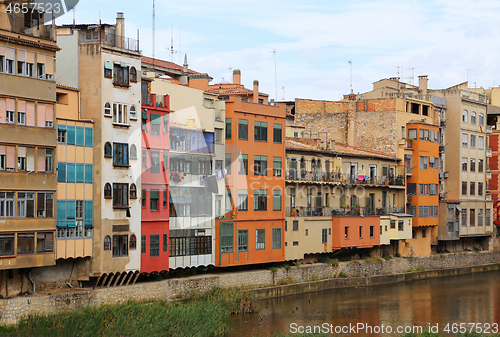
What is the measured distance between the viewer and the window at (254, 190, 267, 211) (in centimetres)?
5034

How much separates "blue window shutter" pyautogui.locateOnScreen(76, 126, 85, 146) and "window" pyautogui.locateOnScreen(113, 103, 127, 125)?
2.03 meters

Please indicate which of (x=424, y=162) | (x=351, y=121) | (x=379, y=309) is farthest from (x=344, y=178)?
(x=379, y=309)

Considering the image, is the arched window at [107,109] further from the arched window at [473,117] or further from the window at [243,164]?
the arched window at [473,117]

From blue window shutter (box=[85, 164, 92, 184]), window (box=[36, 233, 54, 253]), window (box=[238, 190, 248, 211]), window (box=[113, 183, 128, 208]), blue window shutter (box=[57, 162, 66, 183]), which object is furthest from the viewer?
window (box=[238, 190, 248, 211])

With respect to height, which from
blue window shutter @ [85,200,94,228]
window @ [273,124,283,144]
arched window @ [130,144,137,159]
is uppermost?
window @ [273,124,283,144]

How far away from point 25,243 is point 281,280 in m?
20.5

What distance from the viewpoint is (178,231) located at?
44500mm

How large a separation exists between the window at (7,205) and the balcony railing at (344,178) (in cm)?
2343

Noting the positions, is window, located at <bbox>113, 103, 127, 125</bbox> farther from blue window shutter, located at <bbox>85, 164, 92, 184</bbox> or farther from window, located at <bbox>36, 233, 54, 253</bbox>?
window, located at <bbox>36, 233, 54, 253</bbox>

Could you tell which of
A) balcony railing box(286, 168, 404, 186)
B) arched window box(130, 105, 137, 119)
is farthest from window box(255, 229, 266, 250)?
arched window box(130, 105, 137, 119)

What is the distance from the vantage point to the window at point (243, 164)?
49.1 m

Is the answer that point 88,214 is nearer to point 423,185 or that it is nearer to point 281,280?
point 281,280

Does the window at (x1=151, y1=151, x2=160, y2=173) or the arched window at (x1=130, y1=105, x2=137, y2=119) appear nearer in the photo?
the arched window at (x1=130, y1=105, x2=137, y2=119)

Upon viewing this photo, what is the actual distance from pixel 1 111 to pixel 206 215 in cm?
1611
